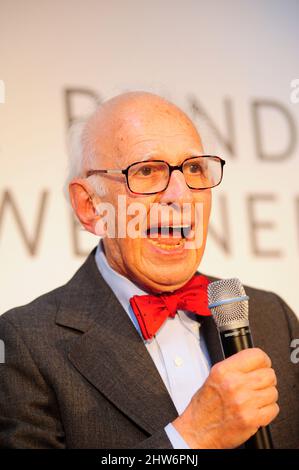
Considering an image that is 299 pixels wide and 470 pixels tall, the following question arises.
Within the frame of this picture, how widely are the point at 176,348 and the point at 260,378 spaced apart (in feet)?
1.76

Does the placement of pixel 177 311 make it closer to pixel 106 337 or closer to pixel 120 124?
pixel 106 337

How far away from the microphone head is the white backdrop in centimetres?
76

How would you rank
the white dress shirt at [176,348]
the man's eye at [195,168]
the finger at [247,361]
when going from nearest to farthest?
the finger at [247,361]
the white dress shirt at [176,348]
the man's eye at [195,168]

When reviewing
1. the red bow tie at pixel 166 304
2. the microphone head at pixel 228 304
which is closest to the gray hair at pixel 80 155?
the red bow tie at pixel 166 304

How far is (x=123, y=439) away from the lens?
163 cm

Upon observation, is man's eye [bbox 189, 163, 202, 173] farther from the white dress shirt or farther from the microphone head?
the microphone head

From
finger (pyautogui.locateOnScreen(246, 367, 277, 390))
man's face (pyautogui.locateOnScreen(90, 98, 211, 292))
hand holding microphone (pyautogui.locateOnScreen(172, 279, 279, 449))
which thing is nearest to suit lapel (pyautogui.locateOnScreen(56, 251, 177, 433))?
man's face (pyautogui.locateOnScreen(90, 98, 211, 292))

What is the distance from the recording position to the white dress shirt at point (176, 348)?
1776mm

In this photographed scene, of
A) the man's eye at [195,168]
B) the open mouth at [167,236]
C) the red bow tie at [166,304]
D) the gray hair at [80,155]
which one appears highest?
the gray hair at [80,155]

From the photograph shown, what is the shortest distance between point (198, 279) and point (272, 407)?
0.62m

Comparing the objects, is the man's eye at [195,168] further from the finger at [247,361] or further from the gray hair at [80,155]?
the finger at [247,361]

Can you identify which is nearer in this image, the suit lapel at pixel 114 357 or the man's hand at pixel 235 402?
the man's hand at pixel 235 402

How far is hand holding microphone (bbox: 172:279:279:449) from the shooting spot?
1.34 metres

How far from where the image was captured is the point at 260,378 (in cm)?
134
